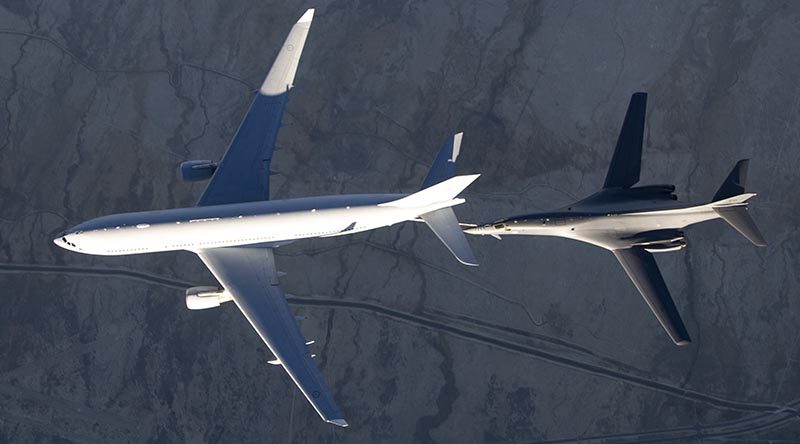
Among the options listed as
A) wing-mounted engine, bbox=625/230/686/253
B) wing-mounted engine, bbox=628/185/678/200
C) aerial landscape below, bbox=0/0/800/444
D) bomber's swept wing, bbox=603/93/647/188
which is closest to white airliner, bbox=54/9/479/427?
aerial landscape below, bbox=0/0/800/444

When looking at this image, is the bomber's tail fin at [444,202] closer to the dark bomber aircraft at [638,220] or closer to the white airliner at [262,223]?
the white airliner at [262,223]

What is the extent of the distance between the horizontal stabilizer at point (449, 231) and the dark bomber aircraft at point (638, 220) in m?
1.78

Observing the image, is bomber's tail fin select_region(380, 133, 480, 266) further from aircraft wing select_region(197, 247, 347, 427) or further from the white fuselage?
aircraft wing select_region(197, 247, 347, 427)

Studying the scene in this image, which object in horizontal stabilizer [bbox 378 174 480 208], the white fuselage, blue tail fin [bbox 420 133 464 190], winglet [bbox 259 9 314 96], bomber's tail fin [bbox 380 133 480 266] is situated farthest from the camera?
winglet [bbox 259 9 314 96]

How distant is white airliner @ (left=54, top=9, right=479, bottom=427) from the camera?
113 ft

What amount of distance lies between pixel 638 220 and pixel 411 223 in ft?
43.8

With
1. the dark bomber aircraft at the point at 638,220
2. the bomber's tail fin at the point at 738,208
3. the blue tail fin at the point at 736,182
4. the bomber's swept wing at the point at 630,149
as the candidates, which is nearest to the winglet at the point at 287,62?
the dark bomber aircraft at the point at 638,220

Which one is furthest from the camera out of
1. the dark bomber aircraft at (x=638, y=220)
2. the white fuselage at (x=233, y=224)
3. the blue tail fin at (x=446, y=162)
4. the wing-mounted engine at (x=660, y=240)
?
the blue tail fin at (x=446, y=162)

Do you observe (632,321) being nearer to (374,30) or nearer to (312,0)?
(374,30)

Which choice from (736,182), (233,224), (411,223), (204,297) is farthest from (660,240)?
(204,297)

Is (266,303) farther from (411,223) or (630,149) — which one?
(630,149)

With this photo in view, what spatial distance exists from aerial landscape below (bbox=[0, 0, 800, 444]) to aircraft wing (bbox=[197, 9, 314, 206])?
1.42 metres

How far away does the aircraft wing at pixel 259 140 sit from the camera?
37281 millimetres

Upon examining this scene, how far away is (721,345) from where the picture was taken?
4016 centimetres
